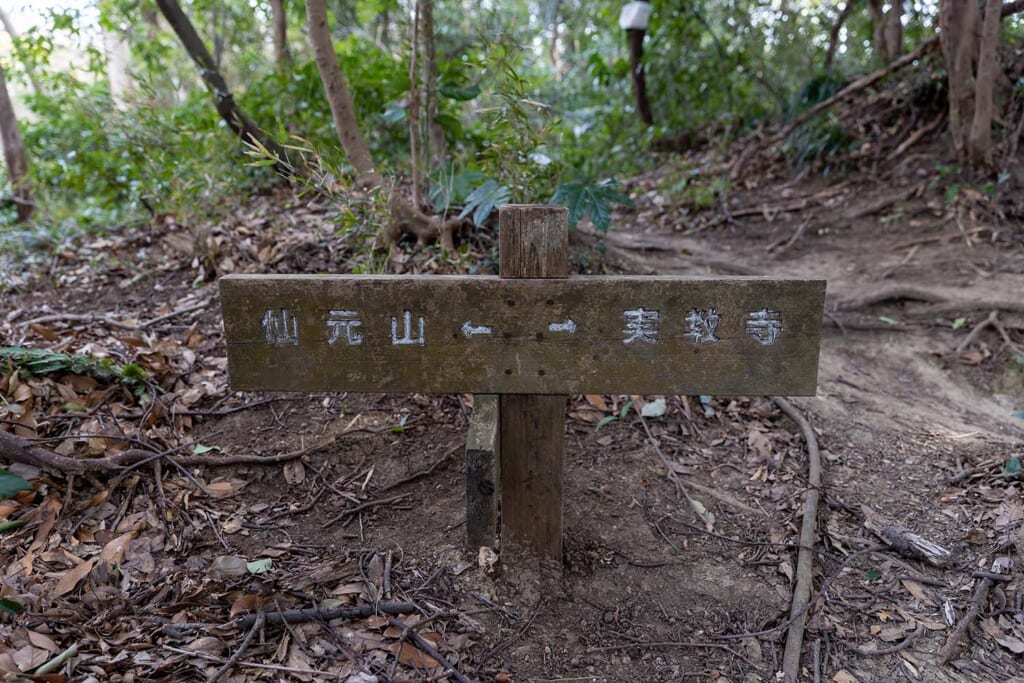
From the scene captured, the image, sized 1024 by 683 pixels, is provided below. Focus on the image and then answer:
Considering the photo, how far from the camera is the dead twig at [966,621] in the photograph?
246 cm

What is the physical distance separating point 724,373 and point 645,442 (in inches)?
53.0

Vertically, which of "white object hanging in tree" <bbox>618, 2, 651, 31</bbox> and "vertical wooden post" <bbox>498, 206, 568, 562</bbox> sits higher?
"white object hanging in tree" <bbox>618, 2, 651, 31</bbox>

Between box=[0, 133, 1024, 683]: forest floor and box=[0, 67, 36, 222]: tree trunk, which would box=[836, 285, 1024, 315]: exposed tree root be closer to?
box=[0, 133, 1024, 683]: forest floor

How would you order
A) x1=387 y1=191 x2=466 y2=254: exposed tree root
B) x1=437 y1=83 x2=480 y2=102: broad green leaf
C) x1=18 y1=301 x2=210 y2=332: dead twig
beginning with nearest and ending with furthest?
x1=18 y1=301 x2=210 y2=332: dead twig
x1=387 y1=191 x2=466 y2=254: exposed tree root
x1=437 y1=83 x2=480 y2=102: broad green leaf

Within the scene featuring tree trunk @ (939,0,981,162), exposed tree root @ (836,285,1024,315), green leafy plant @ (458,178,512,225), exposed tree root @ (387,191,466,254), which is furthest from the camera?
tree trunk @ (939,0,981,162)

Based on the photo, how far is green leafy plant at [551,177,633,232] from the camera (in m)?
3.60

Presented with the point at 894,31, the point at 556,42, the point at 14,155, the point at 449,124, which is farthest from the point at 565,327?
the point at 556,42

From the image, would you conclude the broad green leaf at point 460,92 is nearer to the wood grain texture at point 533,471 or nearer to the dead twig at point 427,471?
the dead twig at point 427,471

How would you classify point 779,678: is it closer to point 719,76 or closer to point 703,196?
point 703,196

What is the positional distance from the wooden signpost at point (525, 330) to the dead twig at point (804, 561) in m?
0.94

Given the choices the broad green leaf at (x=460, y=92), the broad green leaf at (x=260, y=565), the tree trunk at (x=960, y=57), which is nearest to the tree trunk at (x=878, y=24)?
the tree trunk at (x=960, y=57)

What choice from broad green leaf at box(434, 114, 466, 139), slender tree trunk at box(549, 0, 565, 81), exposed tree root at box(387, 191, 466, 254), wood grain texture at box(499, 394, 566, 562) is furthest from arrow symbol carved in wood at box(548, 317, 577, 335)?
slender tree trunk at box(549, 0, 565, 81)

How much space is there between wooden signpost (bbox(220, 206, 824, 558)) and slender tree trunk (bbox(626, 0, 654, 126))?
26.1 ft

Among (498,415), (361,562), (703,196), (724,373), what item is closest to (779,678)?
(724,373)
